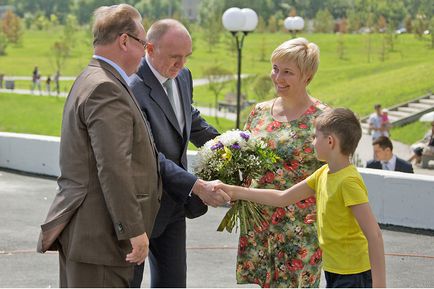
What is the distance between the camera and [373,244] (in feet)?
15.6

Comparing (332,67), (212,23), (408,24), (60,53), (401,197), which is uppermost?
(401,197)

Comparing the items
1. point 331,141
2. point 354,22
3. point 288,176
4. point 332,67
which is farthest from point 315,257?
point 354,22

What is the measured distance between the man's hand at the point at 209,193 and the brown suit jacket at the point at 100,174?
3.40 ft

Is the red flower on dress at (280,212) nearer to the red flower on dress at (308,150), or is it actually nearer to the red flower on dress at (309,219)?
the red flower on dress at (309,219)

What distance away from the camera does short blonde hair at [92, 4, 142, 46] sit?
4598 millimetres

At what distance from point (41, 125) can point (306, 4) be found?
31.0 metres

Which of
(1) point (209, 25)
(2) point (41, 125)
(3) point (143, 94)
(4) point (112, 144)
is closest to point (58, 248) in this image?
(4) point (112, 144)

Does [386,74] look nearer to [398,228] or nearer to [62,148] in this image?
[398,228]

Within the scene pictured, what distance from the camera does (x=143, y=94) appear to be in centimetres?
563

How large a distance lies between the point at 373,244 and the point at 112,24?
1.61 metres

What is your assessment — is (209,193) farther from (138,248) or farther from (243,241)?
(138,248)

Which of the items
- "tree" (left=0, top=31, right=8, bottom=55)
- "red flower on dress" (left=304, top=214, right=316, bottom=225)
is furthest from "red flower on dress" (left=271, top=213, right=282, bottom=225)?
"tree" (left=0, top=31, right=8, bottom=55)

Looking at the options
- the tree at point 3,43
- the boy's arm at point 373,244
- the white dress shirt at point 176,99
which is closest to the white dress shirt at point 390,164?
the white dress shirt at point 176,99

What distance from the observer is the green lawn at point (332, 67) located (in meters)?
41.2
